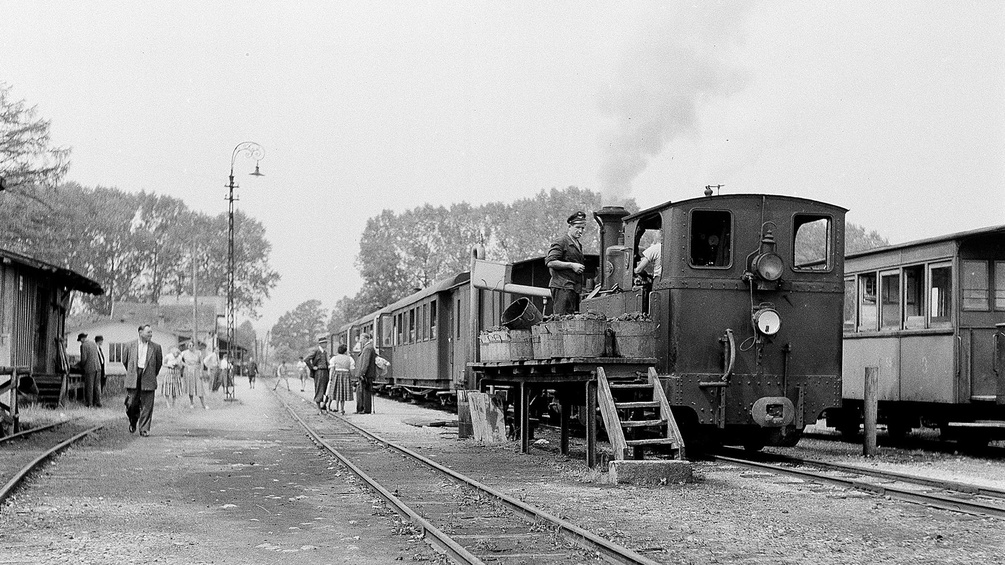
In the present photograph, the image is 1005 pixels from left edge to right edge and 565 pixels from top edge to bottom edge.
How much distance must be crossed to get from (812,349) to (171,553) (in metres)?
8.03

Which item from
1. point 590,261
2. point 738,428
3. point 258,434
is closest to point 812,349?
point 738,428

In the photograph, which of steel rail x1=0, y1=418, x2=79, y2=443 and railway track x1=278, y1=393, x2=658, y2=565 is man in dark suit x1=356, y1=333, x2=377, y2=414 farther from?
railway track x1=278, y1=393, x2=658, y2=565

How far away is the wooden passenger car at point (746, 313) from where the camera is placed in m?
12.5

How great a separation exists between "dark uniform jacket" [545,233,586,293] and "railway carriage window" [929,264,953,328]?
4.68m

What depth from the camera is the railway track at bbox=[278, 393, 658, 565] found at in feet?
22.7

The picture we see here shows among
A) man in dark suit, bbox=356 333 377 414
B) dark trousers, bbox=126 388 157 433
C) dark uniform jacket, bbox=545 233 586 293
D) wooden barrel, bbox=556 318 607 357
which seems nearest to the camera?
wooden barrel, bbox=556 318 607 357

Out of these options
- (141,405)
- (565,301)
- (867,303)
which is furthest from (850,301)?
(141,405)

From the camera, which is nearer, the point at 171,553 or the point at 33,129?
the point at 171,553

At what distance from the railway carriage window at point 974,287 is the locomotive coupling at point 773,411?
3390 mm

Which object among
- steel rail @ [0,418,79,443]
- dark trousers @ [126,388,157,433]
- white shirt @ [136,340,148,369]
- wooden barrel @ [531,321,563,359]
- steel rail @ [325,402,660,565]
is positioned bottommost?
steel rail @ [0,418,79,443]

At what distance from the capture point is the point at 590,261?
1725 centimetres

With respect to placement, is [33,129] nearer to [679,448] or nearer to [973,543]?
[679,448]

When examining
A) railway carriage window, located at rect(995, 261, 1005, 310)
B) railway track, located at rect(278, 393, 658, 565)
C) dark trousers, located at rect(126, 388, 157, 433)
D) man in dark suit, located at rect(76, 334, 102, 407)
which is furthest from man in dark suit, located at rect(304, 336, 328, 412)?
railway carriage window, located at rect(995, 261, 1005, 310)

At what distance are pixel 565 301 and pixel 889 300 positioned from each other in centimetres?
513
